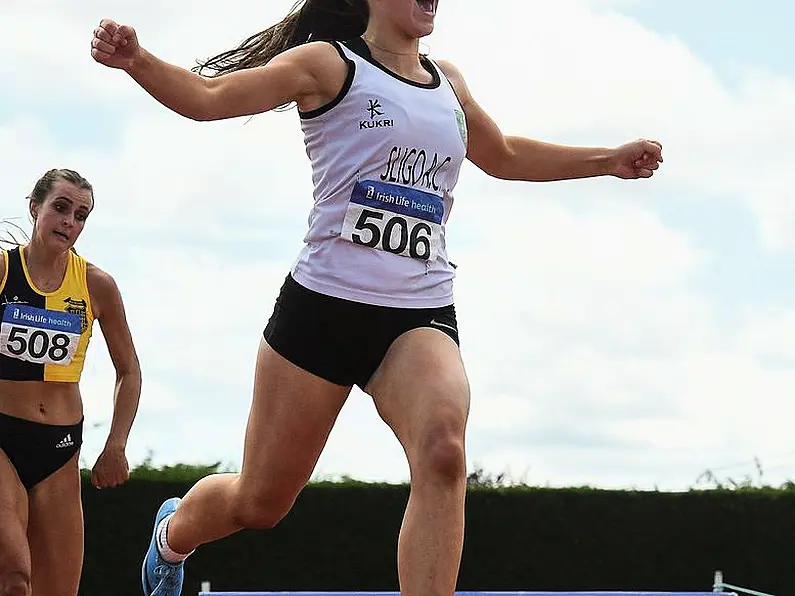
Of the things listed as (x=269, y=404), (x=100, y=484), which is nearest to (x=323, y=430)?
(x=269, y=404)

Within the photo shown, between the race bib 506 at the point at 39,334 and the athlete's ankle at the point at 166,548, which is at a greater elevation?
the race bib 506 at the point at 39,334

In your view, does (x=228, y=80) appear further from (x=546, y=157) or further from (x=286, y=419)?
(x=546, y=157)

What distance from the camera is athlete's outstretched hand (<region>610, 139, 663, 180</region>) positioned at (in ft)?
16.8

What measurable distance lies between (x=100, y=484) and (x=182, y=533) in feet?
2.79

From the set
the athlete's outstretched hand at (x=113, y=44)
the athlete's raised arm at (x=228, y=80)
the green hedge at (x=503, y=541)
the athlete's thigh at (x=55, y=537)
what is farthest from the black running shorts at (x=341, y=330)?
the green hedge at (x=503, y=541)

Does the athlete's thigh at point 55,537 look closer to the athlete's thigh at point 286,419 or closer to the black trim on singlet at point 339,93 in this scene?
the athlete's thigh at point 286,419

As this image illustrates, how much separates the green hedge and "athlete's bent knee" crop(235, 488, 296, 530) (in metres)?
7.66

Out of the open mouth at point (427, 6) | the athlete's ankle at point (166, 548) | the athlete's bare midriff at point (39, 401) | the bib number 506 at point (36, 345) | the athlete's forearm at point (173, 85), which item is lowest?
the athlete's ankle at point (166, 548)

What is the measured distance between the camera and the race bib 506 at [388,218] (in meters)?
4.37

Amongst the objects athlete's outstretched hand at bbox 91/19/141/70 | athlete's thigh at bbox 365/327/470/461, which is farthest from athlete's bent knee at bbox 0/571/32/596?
athlete's outstretched hand at bbox 91/19/141/70

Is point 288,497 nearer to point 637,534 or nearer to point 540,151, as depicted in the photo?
point 540,151

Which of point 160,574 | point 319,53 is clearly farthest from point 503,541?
point 319,53

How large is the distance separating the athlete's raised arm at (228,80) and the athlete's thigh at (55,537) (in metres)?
2.57

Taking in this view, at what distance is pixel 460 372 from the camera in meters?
4.27
